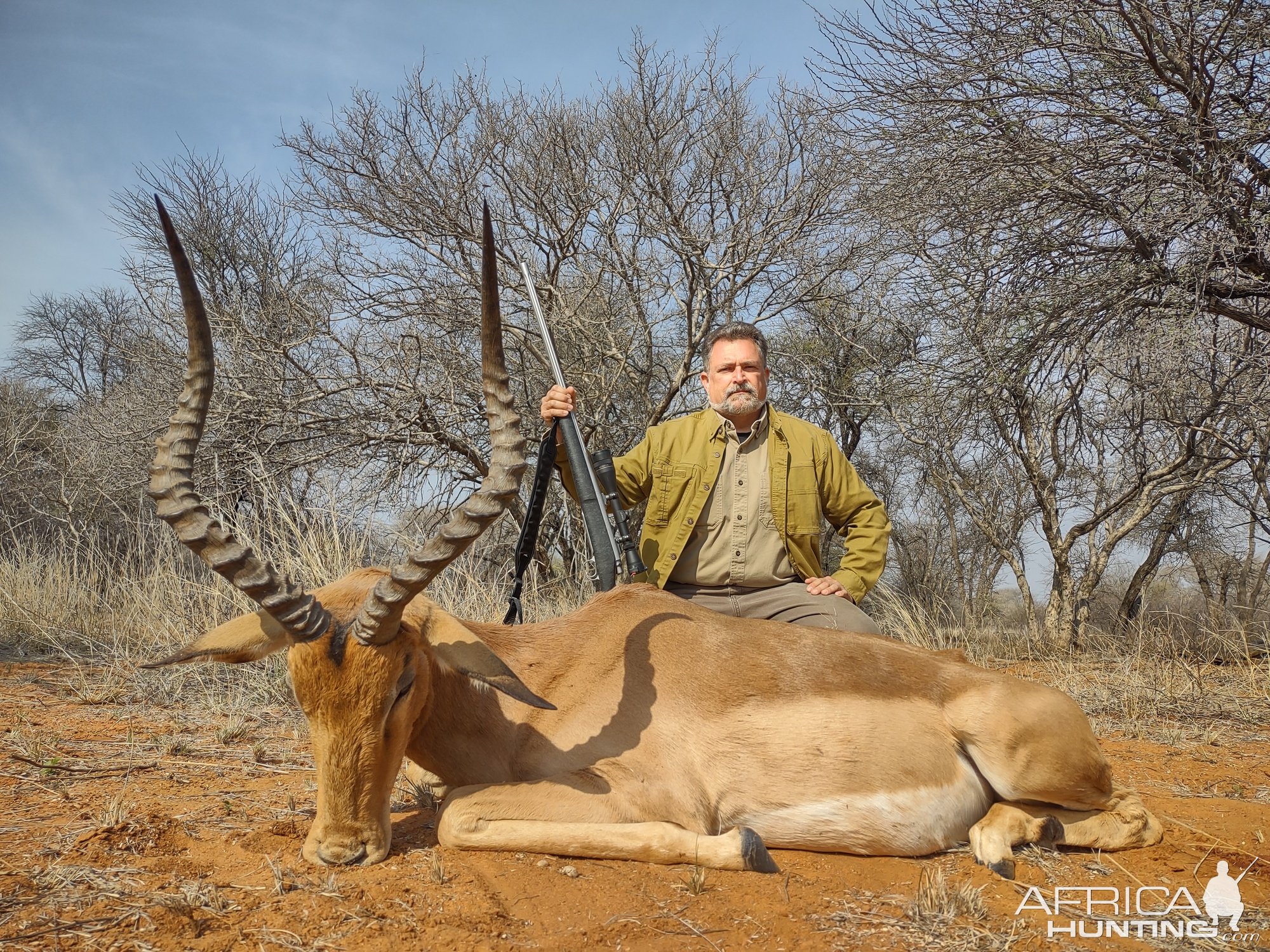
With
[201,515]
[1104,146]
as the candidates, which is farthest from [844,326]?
[201,515]

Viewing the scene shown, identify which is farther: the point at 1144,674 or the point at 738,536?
the point at 1144,674

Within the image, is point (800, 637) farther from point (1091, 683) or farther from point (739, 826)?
point (1091, 683)

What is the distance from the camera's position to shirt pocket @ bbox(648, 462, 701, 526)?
5.44 m

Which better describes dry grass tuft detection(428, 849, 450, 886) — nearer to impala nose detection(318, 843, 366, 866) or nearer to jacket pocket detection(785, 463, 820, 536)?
impala nose detection(318, 843, 366, 866)

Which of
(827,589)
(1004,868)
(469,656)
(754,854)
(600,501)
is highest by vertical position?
(600,501)

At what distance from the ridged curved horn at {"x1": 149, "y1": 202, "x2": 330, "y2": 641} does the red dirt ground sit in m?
0.82

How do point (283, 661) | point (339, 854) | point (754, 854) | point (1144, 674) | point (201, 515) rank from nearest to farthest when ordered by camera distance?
point (339, 854)
point (201, 515)
point (754, 854)
point (283, 661)
point (1144, 674)

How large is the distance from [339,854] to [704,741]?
4.71 ft

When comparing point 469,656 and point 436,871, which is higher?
point 469,656

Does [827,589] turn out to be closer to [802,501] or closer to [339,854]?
[802,501]

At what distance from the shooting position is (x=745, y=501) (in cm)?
539

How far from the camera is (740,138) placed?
46.1 feet

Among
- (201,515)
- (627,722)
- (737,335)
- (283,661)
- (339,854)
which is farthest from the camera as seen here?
(283,661)

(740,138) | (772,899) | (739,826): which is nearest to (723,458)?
(739,826)
